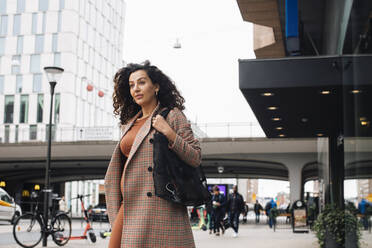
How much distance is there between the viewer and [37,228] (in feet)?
38.7

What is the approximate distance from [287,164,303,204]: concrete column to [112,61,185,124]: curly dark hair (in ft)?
101

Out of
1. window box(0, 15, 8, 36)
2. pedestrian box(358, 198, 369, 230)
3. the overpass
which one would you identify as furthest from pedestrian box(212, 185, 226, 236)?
window box(0, 15, 8, 36)

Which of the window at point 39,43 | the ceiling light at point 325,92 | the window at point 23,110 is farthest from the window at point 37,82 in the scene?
the ceiling light at point 325,92

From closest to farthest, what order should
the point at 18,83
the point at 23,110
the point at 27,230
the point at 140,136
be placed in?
the point at 140,136 → the point at 27,230 → the point at 23,110 → the point at 18,83

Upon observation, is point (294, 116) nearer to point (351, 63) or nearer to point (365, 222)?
point (351, 63)

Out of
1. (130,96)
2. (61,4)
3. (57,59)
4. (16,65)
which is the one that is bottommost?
(130,96)

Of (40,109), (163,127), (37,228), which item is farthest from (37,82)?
(163,127)

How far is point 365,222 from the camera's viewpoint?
18.8 ft

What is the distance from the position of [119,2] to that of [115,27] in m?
4.16

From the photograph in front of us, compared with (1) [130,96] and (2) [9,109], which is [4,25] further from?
(1) [130,96]

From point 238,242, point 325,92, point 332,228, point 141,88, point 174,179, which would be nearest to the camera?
point 174,179

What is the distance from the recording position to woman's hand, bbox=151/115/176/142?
312 cm

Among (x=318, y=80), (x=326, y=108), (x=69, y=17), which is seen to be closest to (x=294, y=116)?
(x=326, y=108)

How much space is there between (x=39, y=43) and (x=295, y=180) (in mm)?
35130
